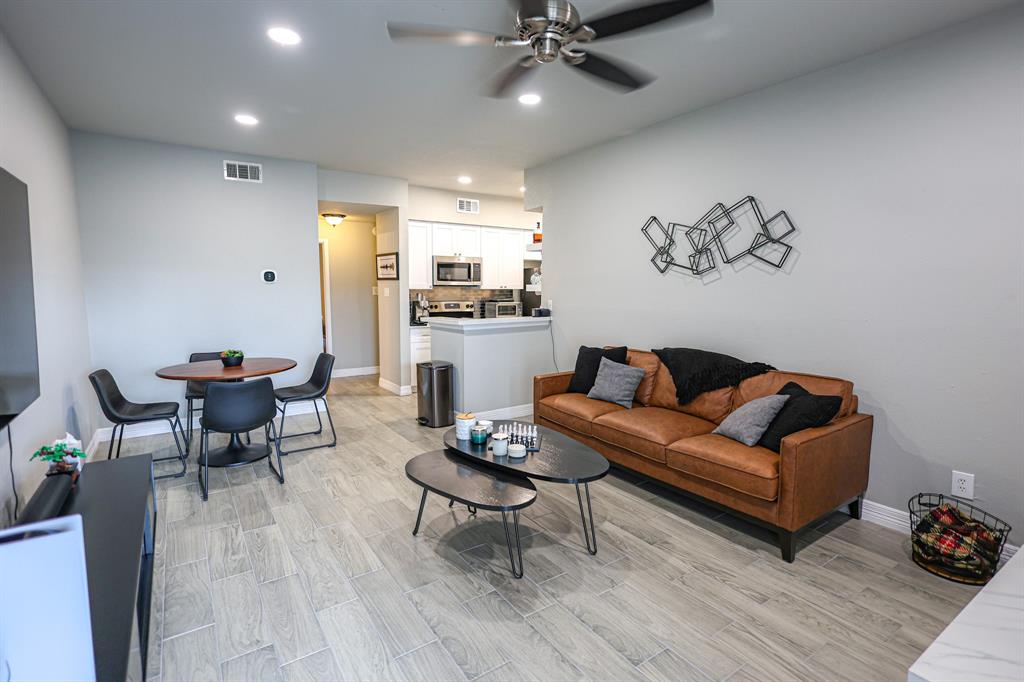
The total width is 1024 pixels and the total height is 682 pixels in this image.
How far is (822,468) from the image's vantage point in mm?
2705

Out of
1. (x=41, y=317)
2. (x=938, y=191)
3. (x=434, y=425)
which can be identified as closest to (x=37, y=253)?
(x=41, y=317)

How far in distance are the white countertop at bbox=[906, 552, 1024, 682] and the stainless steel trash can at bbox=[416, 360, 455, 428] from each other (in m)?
4.20

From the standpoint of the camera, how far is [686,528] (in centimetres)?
300

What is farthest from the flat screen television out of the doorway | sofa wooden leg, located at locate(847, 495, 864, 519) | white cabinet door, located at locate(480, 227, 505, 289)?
white cabinet door, located at locate(480, 227, 505, 289)

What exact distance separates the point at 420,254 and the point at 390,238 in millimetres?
445

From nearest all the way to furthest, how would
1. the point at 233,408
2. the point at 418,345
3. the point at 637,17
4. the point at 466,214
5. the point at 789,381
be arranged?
the point at 637,17, the point at 789,381, the point at 233,408, the point at 418,345, the point at 466,214

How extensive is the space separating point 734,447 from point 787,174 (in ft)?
6.23

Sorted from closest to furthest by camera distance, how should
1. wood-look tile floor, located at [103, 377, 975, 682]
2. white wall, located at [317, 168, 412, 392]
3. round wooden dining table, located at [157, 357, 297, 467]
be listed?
1. wood-look tile floor, located at [103, 377, 975, 682]
2. round wooden dining table, located at [157, 357, 297, 467]
3. white wall, located at [317, 168, 412, 392]

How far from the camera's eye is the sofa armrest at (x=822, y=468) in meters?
2.57

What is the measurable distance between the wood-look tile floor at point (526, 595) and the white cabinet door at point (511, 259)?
15.3 ft

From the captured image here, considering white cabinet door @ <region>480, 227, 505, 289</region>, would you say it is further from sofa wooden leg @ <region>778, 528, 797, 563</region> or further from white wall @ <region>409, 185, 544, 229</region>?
sofa wooden leg @ <region>778, 528, 797, 563</region>

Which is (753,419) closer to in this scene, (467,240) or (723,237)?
(723,237)

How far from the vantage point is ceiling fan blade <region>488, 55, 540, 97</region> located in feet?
8.25

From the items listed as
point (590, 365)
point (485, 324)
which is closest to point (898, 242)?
point (590, 365)
